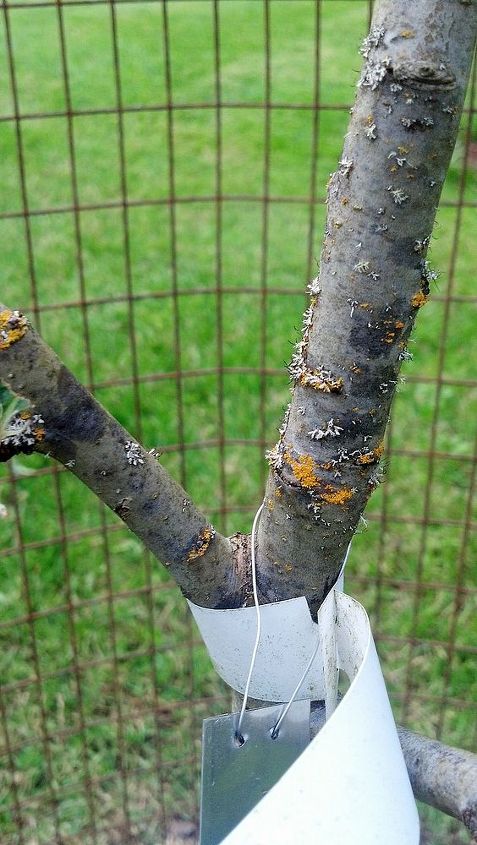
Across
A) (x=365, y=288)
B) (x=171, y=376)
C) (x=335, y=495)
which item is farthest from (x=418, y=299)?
(x=171, y=376)

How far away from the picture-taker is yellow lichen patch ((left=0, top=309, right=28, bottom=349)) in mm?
452

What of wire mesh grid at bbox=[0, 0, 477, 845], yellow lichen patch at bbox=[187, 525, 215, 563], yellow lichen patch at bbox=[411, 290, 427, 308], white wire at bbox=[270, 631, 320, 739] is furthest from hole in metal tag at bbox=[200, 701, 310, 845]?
wire mesh grid at bbox=[0, 0, 477, 845]

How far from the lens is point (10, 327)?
1.50ft

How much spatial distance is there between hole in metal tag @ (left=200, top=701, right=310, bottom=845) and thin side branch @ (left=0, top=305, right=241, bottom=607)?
83 mm

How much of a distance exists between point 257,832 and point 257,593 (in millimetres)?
211

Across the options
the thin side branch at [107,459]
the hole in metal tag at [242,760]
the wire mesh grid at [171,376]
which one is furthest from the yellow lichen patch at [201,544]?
the wire mesh grid at [171,376]

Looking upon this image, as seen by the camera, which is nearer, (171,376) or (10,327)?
(10,327)

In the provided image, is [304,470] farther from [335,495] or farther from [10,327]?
[10,327]

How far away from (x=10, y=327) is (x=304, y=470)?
21 cm

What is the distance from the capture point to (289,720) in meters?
0.59

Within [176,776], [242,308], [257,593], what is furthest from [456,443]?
[257,593]

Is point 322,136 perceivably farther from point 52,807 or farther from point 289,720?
point 289,720

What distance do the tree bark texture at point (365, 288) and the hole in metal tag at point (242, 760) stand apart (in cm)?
9

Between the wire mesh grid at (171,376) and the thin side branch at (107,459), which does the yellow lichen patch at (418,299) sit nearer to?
the thin side branch at (107,459)
